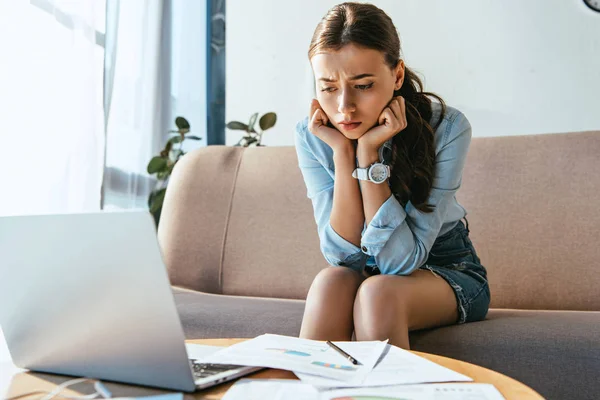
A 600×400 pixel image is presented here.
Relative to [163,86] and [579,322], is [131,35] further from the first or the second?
[579,322]

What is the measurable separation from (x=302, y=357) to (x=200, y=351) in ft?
0.61

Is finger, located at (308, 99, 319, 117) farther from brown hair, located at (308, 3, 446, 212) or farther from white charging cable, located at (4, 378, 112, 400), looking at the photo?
white charging cable, located at (4, 378, 112, 400)

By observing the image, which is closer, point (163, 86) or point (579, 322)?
point (579, 322)

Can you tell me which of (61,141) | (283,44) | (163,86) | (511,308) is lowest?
(511,308)

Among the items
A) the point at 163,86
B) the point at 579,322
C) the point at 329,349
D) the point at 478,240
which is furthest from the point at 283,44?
the point at 329,349

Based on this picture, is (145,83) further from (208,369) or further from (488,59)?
(208,369)

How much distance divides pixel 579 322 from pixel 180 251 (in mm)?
1254

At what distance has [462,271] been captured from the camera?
141 centimetres

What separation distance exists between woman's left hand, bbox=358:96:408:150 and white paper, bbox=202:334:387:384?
59 cm

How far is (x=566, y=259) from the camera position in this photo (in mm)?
1743

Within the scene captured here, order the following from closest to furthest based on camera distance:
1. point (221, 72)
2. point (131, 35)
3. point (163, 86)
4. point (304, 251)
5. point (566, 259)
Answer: point (566, 259), point (304, 251), point (131, 35), point (163, 86), point (221, 72)

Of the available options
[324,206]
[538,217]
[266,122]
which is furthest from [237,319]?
[266,122]

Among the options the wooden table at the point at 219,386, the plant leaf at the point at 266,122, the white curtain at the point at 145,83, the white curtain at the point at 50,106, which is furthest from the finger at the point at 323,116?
the plant leaf at the point at 266,122

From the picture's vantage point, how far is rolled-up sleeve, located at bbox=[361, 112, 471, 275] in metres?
1.29
